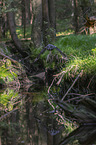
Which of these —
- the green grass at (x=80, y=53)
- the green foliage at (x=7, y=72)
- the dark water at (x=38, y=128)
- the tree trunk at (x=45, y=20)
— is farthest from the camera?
the tree trunk at (x=45, y=20)

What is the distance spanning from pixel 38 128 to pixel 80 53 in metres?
3.95

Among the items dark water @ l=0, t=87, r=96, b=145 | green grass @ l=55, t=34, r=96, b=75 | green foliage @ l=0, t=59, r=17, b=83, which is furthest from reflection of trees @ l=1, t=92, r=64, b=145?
green foliage @ l=0, t=59, r=17, b=83

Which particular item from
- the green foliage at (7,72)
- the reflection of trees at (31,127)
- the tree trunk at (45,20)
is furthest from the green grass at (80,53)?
the tree trunk at (45,20)

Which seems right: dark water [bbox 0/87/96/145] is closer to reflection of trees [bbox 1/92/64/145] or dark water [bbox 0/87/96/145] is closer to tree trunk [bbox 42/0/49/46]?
reflection of trees [bbox 1/92/64/145]

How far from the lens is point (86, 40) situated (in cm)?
816

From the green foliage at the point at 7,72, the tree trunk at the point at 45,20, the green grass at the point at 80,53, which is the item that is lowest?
the green foliage at the point at 7,72

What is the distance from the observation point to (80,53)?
7.30 m

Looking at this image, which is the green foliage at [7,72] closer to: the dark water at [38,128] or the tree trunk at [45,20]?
the tree trunk at [45,20]

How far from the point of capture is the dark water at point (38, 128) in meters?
3.35

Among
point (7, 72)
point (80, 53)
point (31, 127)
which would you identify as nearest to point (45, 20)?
point (7, 72)

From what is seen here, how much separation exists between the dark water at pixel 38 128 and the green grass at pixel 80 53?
1.31m

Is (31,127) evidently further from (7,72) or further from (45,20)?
(45,20)

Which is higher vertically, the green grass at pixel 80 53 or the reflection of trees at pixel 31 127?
the green grass at pixel 80 53

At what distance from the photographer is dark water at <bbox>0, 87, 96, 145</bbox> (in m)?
3.35
